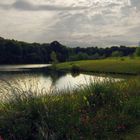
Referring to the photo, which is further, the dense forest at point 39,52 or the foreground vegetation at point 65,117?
the dense forest at point 39,52

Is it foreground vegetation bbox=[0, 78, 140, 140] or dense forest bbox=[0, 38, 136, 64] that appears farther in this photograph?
dense forest bbox=[0, 38, 136, 64]

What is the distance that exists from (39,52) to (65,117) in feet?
461

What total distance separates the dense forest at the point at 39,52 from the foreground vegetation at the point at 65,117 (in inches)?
4460

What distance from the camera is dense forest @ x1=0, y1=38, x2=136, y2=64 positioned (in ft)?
447

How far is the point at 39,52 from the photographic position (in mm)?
147375

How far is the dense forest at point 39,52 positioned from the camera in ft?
447

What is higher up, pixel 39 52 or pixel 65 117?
pixel 39 52

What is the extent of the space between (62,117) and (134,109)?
9.30 ft

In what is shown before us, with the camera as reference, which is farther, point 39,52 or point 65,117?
point 39,52

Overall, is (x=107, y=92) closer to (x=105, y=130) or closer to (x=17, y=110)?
(x=105, y=130)

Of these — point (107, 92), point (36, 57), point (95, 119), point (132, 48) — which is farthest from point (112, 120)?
point (132, 48)

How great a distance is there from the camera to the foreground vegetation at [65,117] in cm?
697

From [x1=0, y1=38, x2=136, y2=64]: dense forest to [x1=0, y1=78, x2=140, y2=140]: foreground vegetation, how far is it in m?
113

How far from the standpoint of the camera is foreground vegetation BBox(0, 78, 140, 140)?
697 cm
